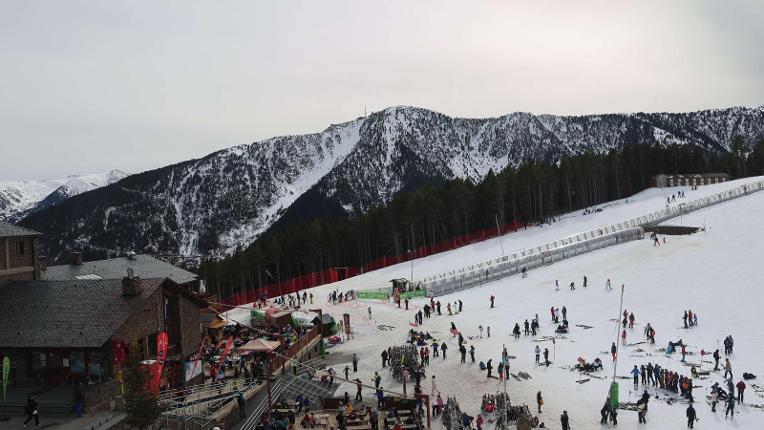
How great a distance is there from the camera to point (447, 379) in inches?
1260

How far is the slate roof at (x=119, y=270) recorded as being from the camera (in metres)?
37.6

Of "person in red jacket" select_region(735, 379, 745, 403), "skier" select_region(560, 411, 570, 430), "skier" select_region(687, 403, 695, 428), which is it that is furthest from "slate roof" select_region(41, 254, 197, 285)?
"person in red jacket" select_region(735, 379, 745, 403)

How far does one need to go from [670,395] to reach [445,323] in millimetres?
19185

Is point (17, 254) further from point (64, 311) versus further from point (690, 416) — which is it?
point (690, 416)

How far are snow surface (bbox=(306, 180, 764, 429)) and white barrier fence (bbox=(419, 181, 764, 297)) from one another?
5.99 ft

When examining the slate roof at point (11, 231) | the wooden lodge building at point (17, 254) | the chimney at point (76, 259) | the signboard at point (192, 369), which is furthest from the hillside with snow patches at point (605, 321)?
the slate roof at point (11, 231)

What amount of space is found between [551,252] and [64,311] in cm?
4615

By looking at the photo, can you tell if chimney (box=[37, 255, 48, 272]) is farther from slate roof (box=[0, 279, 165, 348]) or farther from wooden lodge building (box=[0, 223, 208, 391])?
slate roof (box=[0, 279, 165, 348])

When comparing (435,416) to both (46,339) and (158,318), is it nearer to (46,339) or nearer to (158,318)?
(158,318)

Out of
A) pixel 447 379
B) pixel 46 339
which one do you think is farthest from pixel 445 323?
pixel 46 339

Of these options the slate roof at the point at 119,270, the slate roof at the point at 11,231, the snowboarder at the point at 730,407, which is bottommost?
the snowboarder at the point at 730,407

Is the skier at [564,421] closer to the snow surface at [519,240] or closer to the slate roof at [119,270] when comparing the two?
the slate roof at [119,270]

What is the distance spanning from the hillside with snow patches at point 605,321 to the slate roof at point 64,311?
38.1 ft

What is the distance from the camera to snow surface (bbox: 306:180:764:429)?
91.4ft
